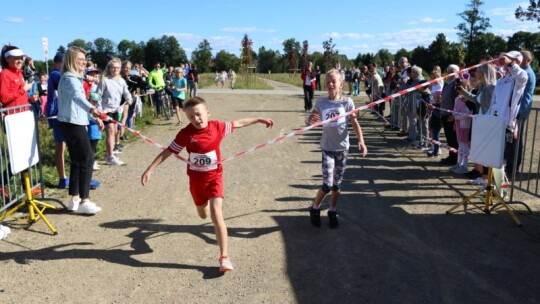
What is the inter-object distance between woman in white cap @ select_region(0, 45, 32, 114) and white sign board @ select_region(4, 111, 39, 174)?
96 centimetres

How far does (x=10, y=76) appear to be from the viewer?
6.71m

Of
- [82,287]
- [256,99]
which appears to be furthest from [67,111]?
[256,99]

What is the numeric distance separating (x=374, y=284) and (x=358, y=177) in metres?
4.13

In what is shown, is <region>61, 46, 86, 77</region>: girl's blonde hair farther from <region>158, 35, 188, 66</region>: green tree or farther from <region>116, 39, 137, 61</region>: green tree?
<region>116, 39, 137, 61</region>: green tree

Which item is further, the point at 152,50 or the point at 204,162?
the point at 152,50

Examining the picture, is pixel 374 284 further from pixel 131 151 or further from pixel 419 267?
pixel 131 151

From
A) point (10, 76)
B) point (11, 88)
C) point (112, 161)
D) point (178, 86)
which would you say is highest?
point (10, 76)

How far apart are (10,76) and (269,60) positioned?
4365 inches

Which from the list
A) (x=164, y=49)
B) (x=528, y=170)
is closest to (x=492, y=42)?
(x=528, y=170)

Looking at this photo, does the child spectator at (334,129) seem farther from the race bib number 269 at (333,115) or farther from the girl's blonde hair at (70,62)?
the girl's blonde hair at (70,62)

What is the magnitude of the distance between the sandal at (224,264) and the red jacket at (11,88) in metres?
4.44

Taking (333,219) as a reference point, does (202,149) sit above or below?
above

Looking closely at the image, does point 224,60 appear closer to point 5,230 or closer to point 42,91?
point 42,91

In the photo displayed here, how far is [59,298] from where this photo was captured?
3.99 meters
